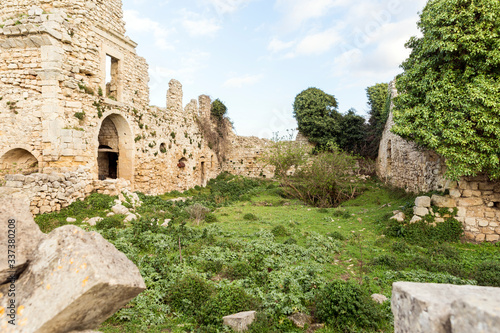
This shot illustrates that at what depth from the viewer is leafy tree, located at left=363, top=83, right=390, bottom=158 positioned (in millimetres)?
23266

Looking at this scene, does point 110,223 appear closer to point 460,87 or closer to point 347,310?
point 347,310

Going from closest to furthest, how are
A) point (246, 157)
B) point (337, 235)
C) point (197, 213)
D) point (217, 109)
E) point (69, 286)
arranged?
point (69, 286) < point (337, 235) < point (197, 213) < point (217, 109) < point (246, 157)

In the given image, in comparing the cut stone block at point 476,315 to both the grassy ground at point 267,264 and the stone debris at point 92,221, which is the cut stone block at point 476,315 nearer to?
the grassy ground at point 267,264

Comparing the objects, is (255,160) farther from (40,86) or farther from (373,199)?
(40,86)

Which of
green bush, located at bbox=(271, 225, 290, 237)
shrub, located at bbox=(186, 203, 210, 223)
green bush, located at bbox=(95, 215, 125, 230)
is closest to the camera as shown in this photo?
green bush, located at bbox=(95, 215, 125, 230)

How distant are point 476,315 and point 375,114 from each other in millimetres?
25335

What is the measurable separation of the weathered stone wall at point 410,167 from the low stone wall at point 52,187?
12877mm

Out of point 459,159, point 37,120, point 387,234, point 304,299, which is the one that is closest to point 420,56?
point 459,159

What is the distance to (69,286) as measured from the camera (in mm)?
1976

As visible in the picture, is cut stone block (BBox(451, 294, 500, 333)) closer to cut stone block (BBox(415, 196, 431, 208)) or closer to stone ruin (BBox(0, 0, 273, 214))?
cut stone block (BBox(415, 196, 431, 208))

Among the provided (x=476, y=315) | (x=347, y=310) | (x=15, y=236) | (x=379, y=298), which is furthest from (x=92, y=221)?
(x=476, y=315)

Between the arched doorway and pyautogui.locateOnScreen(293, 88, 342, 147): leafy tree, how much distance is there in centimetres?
1959

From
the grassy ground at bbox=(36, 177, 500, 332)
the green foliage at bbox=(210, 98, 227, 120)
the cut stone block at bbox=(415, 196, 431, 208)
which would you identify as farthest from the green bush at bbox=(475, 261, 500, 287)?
the green foliage at bbox=(210, 98, 227, 120)

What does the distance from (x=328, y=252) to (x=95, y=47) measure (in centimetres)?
1236
